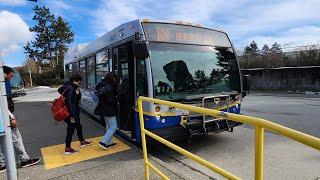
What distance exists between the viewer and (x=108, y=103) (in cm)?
700

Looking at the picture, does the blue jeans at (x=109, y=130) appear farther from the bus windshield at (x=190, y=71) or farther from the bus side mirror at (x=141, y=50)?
the bus side mirror at (x=141, y=50)

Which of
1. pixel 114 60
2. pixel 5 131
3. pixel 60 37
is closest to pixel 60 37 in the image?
pixel 60 37

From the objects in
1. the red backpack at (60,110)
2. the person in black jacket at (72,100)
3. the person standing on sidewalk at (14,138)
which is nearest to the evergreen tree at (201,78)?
the person in black jacket at (72,100)

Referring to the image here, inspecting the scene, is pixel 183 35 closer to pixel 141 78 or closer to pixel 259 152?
pixel 141 78

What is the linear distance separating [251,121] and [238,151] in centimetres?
485

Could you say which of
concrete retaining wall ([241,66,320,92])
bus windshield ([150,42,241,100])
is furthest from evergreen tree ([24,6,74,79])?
bus windshield ([150,42,241,100])

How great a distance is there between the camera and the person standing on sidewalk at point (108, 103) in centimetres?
691

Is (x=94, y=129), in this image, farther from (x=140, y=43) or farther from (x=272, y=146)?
(x=272, y=146)

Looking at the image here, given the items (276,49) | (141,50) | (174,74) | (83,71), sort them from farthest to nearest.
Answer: (276,49)
(83,71)
(174,74)
(141,50)

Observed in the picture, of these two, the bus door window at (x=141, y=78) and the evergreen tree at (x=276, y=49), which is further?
the evergreen tree at (x=276, y=49)

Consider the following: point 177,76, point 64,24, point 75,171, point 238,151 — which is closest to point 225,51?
point 177,76

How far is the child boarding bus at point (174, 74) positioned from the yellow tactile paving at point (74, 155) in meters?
0.51

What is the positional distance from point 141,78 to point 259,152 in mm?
4506

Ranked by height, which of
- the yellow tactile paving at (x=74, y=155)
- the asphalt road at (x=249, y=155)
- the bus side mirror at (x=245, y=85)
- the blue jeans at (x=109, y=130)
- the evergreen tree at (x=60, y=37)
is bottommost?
the asphalt road at (x=249, y=155)
